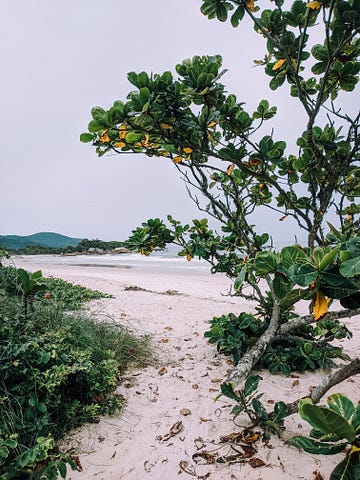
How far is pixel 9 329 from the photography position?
73.5 inches

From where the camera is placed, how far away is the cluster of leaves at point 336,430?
2.74 feet

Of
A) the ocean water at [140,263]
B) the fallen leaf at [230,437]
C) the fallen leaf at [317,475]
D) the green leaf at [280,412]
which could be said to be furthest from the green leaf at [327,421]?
the ocean water at [140,263]

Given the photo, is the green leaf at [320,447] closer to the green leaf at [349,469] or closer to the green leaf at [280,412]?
the green leaf at [349,469]

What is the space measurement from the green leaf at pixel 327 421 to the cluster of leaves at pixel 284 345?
1752 millimetres

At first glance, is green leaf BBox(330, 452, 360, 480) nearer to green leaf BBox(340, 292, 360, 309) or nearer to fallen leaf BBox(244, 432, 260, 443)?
green leaf BBox(340, 292, 360, 309)

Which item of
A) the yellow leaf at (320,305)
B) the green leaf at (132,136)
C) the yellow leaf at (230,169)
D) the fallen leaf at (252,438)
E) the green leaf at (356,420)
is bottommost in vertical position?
the fallen leaf at (252,438)

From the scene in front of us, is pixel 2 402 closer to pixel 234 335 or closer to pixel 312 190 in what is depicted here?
pixel 234 335

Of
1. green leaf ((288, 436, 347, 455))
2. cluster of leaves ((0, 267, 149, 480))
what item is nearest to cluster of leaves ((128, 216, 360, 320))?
green leaf ((288, 436, 347, 455))

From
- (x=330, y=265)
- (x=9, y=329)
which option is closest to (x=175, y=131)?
(x=330, y=265)

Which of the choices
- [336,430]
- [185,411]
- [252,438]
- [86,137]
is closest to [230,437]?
[252,438]

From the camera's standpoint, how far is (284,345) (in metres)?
2.96

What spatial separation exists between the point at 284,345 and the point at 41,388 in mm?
2340

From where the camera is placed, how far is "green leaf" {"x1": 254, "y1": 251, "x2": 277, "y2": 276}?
1079 millimetres

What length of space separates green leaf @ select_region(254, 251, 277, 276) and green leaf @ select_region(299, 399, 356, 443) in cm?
45
